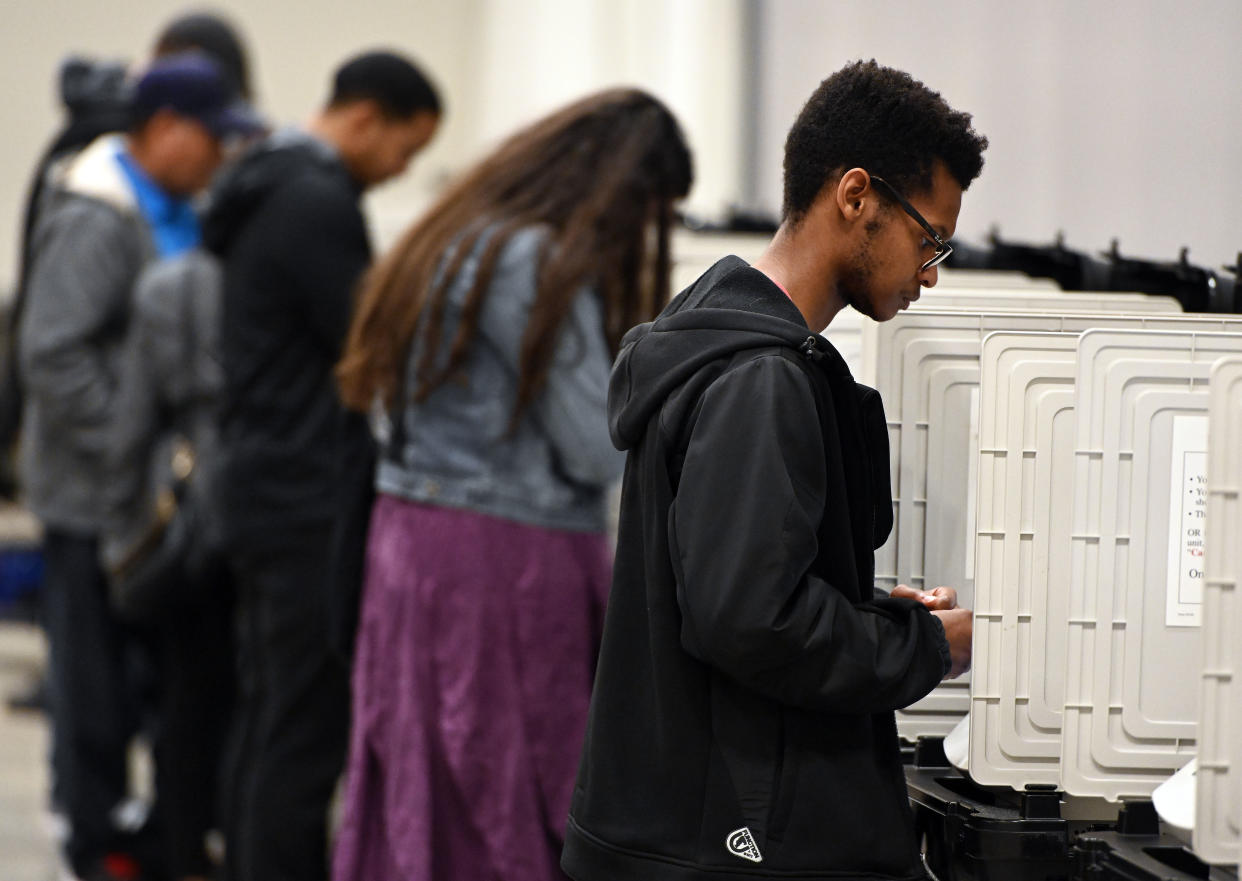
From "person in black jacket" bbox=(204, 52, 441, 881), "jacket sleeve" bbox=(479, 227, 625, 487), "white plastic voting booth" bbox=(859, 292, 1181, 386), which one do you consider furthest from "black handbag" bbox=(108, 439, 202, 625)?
"white plastic voting booth" bbox=(859, 292, 1181, 386)

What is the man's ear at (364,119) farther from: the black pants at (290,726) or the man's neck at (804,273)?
the man's neck at (804,273)

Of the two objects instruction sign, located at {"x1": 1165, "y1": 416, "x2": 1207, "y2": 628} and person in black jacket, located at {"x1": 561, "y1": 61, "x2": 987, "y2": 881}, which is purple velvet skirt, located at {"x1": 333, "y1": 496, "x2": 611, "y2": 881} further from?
instruction sign, located at {"x1": 1165, "y1": 416, "x2": 1207, "y2": 628}

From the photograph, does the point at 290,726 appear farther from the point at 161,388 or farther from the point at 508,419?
the point at 161,388

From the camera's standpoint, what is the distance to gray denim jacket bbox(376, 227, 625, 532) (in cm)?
229

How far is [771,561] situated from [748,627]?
0.18 ft

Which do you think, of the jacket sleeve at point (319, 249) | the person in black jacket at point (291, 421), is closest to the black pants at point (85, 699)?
the person in black jacket at point (291, 421)

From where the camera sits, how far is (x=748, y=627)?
129 cm

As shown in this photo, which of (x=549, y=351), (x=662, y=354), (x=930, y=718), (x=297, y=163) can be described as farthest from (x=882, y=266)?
(x=297, y=163)

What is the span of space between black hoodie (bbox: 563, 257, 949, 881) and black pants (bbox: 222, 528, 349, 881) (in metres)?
1.53

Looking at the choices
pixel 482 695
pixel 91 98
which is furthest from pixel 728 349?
pixel 91 98

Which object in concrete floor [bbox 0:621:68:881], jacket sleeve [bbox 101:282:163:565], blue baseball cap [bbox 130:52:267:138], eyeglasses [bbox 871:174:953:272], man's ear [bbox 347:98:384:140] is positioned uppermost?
blue baseball cap [bbox 130:52:267:138]

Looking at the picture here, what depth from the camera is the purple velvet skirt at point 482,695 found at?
91.4 inches

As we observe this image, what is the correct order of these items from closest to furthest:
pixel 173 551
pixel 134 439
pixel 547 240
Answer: pixel 547 240 → pixel 173 551 → pixel 134 439

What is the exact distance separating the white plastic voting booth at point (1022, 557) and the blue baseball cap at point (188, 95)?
2818 millimetres
